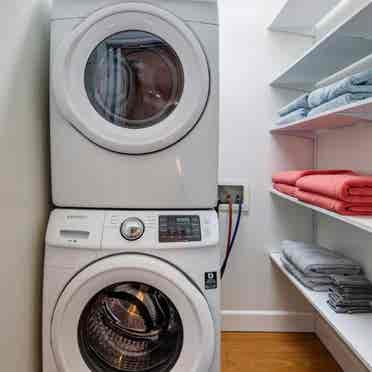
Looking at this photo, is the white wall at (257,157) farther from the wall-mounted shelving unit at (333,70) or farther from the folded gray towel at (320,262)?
the folded gray towel at (320,262)

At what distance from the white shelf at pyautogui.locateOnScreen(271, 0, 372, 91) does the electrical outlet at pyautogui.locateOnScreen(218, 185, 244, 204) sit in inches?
23.9

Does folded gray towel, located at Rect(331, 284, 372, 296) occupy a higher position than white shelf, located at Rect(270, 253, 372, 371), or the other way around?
folded gray towel, located at Rect(331, 284, 372, 296)

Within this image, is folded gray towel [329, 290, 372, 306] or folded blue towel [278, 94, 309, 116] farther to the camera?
folded blue towel [278, 94, 309, 116]

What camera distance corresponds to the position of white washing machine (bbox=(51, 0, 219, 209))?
1.13 m

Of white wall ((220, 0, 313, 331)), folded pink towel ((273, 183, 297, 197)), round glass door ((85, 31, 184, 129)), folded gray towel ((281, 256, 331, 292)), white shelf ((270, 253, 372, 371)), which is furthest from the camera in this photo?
white wall ((220, 0, 313, 331))

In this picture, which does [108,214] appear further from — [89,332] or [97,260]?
[89,332]

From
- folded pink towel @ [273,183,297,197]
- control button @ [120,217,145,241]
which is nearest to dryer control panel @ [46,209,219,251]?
control button @ [120,217,145,241]

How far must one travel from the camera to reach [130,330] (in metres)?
1.20

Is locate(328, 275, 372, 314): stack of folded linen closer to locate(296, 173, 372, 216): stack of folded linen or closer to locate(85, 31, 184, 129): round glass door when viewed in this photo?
locate(296, 173, 372, 216): stack of folded linen

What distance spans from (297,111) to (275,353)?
119 cm

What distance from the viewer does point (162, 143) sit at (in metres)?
1.14

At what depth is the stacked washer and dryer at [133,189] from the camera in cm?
107

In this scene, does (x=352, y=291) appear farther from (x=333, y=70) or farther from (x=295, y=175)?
(x=333, y=70)

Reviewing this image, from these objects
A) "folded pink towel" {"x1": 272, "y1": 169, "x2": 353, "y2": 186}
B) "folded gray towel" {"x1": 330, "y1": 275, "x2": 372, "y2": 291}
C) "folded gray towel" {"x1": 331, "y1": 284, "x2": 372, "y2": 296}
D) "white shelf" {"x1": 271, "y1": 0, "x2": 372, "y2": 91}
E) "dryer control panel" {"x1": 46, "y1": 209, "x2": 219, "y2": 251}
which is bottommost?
"folded gray towel" {"x1": 331, "y1": 284, "x2": 372, "y2": 296}
